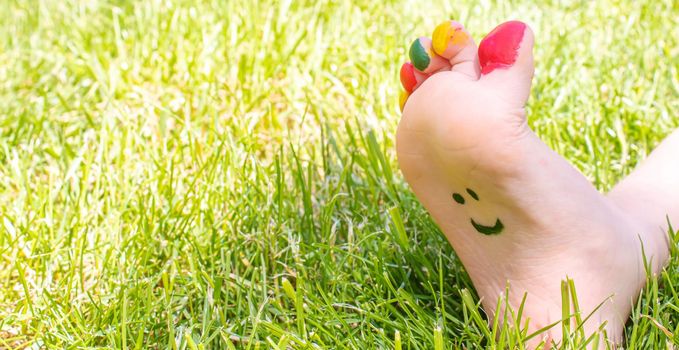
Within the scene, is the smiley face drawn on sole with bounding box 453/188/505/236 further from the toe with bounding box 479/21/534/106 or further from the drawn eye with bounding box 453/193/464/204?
the toe with bounding box 479/21/534/106

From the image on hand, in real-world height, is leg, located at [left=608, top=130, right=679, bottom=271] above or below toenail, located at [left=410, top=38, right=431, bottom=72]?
below

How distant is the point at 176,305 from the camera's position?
1.40 metres

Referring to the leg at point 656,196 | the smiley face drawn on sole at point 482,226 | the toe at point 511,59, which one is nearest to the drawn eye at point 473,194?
the smiley face drawn on sole at point 482,226

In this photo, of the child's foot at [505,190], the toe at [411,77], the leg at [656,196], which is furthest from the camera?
the leg at [656,196]

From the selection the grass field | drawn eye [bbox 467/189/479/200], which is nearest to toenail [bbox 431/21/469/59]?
drawn eye [bbox 467/189/479/200]

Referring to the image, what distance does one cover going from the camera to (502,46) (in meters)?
1.10

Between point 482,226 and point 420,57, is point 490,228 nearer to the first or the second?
point 482,226

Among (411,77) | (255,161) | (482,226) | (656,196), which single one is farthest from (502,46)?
(255,161)

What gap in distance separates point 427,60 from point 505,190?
0.21 m

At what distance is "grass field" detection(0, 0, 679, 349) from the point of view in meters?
1.33

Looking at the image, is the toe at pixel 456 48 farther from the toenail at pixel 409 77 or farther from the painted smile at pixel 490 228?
the painted smile at pixel 490 228

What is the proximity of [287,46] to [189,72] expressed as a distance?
262 millimetres

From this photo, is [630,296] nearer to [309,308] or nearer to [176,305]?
[309,308]

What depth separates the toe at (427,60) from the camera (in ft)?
3.77
